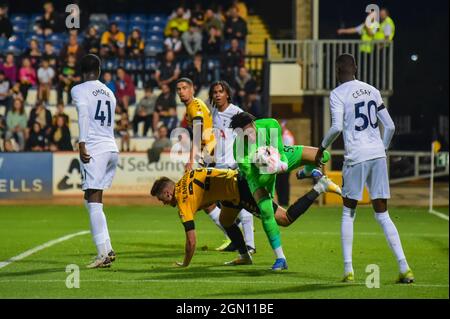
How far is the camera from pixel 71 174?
80.9 ft

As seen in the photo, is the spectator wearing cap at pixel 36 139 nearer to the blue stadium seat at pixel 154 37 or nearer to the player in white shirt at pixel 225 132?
the blue stadium seat at pixel 154 37

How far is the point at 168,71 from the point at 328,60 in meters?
4.36

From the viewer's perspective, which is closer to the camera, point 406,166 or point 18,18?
point 406,166

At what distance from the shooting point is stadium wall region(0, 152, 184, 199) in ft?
80.5

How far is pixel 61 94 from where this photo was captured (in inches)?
1096

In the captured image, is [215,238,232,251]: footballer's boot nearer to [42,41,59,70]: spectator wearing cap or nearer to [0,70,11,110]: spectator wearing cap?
[0,70,11,110]: spectator wearing cap

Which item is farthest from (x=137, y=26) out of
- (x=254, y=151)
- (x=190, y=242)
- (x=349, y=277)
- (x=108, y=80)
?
(x=349, y=277)

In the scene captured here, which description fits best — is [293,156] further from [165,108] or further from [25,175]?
[165,108]

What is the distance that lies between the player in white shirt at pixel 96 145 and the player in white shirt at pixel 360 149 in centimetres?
280

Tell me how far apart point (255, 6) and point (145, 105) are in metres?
7.82

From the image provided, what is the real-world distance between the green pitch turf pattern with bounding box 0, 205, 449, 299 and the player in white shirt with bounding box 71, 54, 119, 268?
407 millimetres

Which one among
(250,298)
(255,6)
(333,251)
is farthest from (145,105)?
(250,298)

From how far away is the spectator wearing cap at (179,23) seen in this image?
2992cm

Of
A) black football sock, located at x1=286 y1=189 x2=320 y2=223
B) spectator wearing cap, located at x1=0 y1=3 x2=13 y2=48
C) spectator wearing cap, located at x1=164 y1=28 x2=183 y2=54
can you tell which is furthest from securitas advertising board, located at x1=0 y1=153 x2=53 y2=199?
black football sock, located at x1=286 y1=189 x2=320 y2=223
